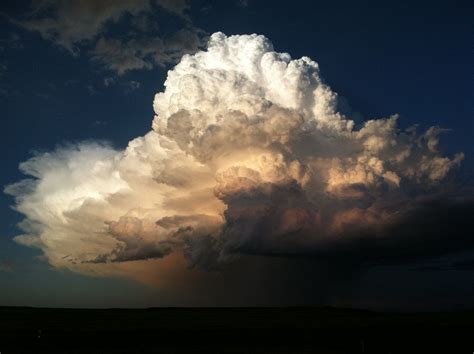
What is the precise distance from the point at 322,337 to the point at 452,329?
84.6ft

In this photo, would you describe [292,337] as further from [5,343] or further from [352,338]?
[5,343]

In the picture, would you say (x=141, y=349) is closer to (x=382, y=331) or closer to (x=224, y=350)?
(x=224, y=350)

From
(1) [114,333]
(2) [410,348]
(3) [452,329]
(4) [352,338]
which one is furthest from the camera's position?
(3) [452,329]

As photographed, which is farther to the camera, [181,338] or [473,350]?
[181,338]

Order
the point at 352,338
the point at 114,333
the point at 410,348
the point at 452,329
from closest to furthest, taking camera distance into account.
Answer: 1. the point at 410,348
2. the point at 352,338
3. the point at 114,333
4. the point at 452,329

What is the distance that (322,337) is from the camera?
7325 cm

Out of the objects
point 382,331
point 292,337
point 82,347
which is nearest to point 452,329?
point 382,331

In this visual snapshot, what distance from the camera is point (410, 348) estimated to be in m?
61.2

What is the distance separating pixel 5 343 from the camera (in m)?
63.7

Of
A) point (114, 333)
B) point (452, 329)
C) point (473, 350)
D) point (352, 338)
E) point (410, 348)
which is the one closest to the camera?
point (473, 350)

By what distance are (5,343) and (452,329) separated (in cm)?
7176

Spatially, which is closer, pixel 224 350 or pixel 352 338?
pixel 224 350

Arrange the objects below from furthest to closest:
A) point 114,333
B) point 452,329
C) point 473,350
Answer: point 452,329
point 114,333
point 473,350

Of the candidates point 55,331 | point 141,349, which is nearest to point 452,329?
point 141,349
